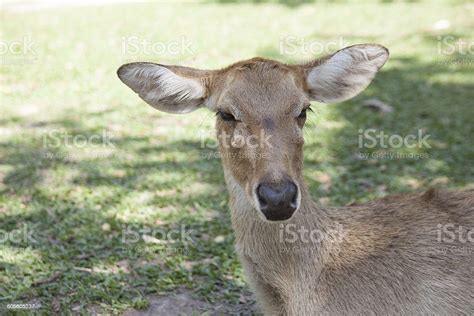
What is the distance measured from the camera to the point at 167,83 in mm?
4066

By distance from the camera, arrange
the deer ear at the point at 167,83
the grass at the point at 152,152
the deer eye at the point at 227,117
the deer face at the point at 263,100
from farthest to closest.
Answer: the grass at the point at 152,152 < the deer ear at the point at 167,83 < the deer eye at the point at 227,117 < the deer face at the point at 263,100

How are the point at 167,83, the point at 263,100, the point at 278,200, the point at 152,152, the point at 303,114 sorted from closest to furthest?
the point at 278,200 → the point at 263,100 → the point at 303,114 → the point at 167,83 → the point at 152,152

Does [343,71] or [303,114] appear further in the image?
[343,71]

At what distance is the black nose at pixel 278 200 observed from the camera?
3.35 m

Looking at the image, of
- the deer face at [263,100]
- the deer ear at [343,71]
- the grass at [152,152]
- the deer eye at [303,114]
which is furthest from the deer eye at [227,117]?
the grass at [152,152]

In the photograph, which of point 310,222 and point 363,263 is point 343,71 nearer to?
point 310,222

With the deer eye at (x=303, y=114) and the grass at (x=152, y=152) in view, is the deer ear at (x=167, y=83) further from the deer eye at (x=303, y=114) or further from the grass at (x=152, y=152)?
the grass at (x=152, y=152)

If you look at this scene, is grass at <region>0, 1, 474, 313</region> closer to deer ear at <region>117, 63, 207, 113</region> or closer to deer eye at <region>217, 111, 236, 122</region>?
deer ear at <region>117, 63, 207, 113</region>

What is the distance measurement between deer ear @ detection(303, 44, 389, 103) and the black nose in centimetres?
96

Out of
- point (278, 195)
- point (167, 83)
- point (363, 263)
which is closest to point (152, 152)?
point (167, 83)

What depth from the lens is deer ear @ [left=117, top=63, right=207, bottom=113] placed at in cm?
400

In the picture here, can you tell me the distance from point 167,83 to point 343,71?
1113mm

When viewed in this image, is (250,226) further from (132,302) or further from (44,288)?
(44,288)

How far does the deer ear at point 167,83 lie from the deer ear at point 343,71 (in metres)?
0.69
